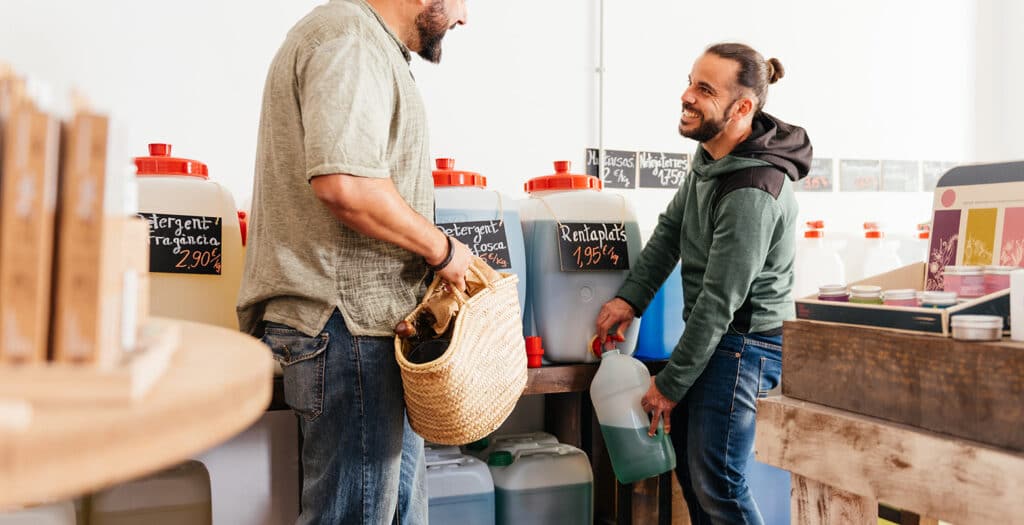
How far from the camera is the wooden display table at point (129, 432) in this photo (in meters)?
0.42

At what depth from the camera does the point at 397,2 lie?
4.94ft

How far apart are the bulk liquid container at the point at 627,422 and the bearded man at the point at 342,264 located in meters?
0.73

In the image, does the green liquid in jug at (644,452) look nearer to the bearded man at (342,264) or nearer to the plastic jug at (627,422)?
the plastic jug at (627,422)

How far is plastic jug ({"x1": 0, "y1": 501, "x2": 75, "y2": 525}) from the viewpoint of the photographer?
63.2 inches

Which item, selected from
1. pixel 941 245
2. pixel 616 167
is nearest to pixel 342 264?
pixel 941 245

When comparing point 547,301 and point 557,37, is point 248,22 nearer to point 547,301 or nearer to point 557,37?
point 557,37

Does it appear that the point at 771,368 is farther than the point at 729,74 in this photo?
No

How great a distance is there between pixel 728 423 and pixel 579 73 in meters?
1.37

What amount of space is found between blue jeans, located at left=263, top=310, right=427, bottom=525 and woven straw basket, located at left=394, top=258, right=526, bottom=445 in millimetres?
43

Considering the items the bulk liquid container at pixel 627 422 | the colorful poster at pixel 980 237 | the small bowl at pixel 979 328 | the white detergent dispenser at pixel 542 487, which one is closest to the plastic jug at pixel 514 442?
the white detergent dispenser at pixel 542 487

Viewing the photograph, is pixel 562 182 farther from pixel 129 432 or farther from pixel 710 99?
pixel 129 432

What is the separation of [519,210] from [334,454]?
1003 mm

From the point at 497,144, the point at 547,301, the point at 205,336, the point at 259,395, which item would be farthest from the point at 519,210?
the point at 259,395

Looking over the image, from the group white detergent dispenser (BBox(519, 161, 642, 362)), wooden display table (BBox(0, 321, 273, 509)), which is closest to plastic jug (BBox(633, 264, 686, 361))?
white detergent dispenser (BBox(519, 161, 642, 362))
